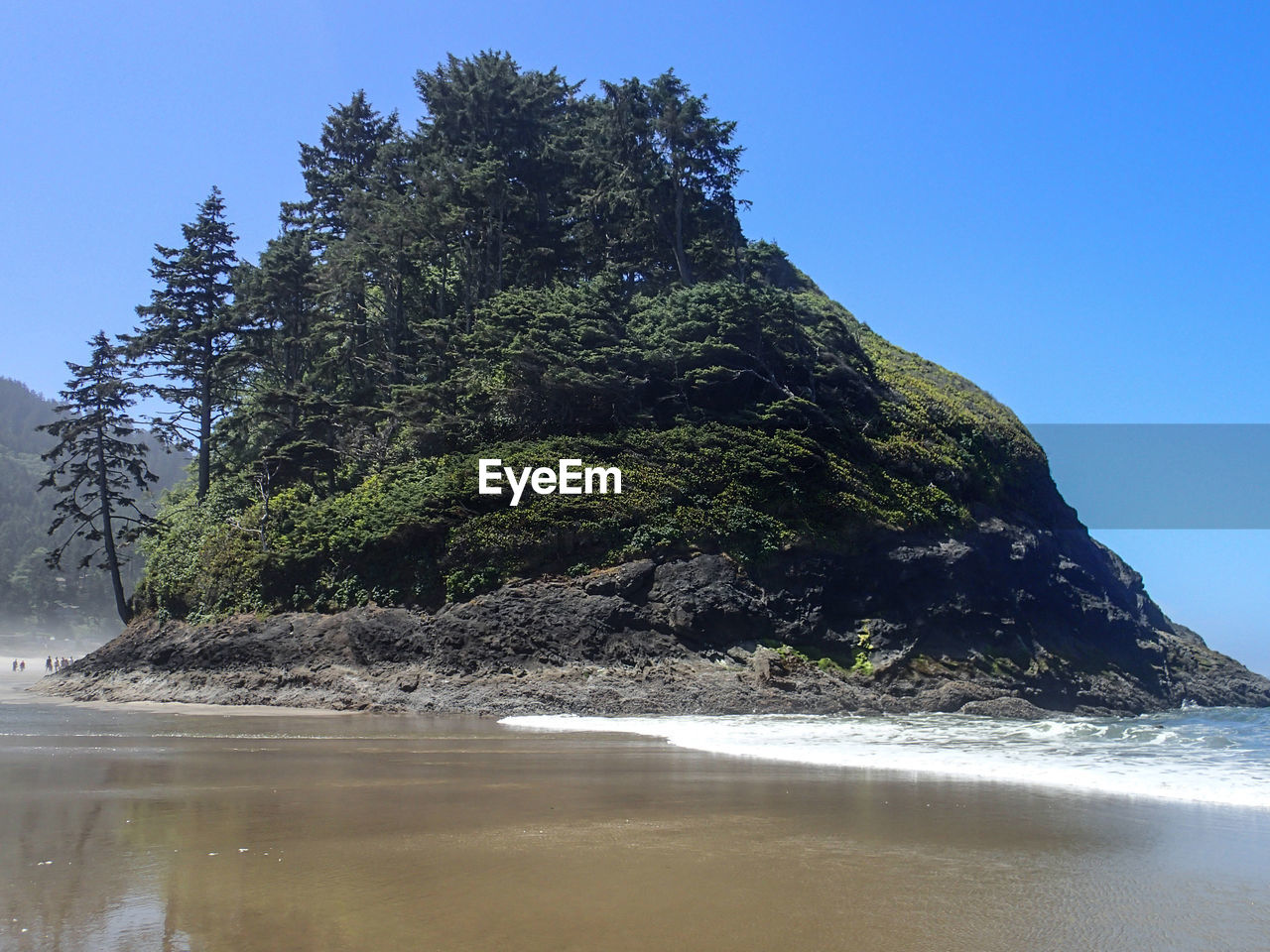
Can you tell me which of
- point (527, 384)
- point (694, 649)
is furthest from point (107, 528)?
point (694, 649)

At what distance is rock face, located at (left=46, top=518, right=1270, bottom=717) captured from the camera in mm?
20750

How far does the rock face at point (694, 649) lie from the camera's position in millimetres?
20750

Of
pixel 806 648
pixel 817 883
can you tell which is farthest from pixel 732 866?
pixel 806 648

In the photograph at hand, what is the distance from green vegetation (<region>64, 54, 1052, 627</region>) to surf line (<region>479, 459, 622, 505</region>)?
0.31 metres

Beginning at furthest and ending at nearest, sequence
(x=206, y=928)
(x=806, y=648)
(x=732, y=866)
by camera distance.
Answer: (x=806, y=648), (x=732, y=866), (x=206, y=928)

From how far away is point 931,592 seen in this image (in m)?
24.5

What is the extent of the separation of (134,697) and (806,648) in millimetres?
18380

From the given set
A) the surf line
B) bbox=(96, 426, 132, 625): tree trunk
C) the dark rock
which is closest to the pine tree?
bbox=(96, 426, 132, 625): tree trunk

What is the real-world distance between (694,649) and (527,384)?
10.5 meters

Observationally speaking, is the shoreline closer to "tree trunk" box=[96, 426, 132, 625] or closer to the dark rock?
the dark rock

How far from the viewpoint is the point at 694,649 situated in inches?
848

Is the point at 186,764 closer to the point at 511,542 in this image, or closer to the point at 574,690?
the point at 574,690

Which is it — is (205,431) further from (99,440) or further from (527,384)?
(527,384)

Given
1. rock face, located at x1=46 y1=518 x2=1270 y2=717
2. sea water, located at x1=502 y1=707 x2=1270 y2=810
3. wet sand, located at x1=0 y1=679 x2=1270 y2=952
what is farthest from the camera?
rock face, located at x1=46 y1=518 x2=1270 y2=717
